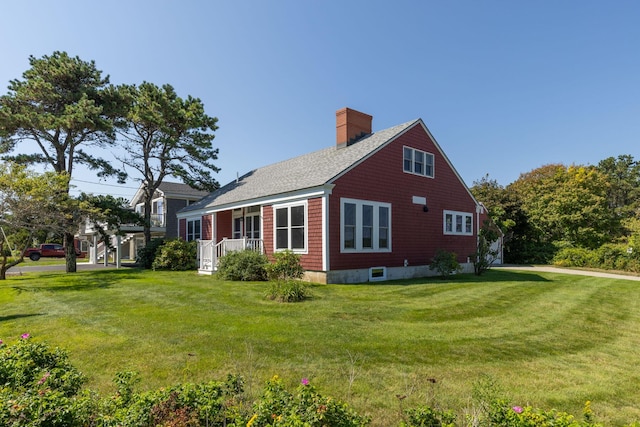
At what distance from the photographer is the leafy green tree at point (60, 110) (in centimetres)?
1684

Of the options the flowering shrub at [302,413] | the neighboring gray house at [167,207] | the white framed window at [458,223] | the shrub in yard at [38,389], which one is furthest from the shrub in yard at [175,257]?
the flowering shrub at [302,413]

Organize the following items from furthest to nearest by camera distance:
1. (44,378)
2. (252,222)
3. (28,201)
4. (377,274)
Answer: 1. (252,222)
2. (28,201)
3. (377,274)
4. (44,378)

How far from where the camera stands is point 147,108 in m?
20.7

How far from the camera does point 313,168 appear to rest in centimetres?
1505

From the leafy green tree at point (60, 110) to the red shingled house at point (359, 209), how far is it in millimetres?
7753

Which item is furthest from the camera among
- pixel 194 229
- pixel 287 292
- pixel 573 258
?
pixel 573 258

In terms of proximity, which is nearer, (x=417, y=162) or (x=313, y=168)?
(x=313, y=168)

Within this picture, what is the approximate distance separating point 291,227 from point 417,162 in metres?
7.05

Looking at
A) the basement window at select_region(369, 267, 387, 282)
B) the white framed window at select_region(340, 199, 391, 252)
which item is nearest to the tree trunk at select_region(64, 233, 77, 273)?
the white framed window at select_region(340, 199, 391, 252)

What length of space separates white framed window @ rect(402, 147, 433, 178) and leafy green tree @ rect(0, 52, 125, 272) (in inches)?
623

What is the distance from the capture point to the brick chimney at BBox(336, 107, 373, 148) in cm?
1636

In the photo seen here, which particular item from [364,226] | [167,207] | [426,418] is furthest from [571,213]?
[167,207]

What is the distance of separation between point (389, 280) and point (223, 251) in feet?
25.5

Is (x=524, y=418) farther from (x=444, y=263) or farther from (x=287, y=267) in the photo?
(x=444, y=263)
